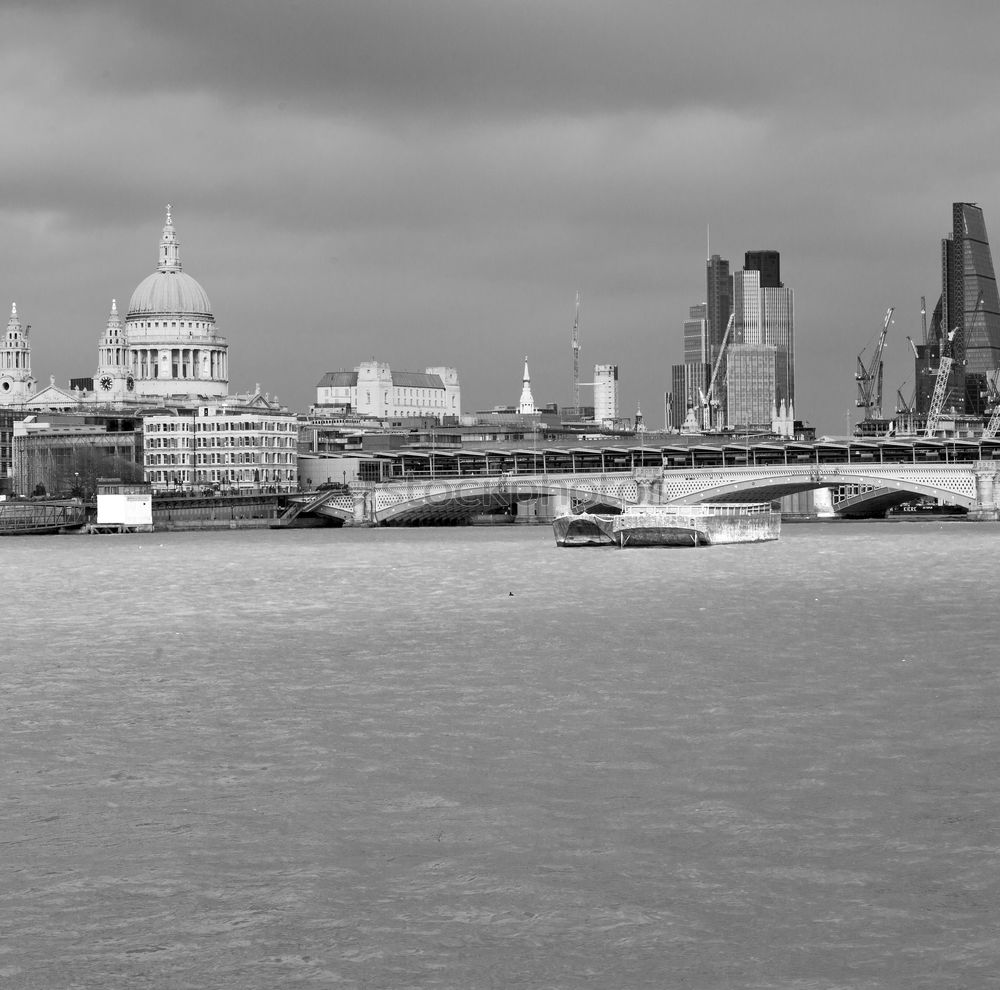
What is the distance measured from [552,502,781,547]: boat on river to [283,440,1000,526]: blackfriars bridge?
2179cm

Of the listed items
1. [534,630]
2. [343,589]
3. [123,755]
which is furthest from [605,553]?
[123,755]

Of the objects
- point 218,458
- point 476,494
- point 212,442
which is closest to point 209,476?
point 218,458

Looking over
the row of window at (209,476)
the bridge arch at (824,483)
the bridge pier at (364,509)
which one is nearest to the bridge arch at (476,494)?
the bridge pier at (364,509)

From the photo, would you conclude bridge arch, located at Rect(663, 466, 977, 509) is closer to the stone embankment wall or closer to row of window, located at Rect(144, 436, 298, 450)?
the stone embankment wall

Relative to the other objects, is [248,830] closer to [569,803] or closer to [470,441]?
[569,803]

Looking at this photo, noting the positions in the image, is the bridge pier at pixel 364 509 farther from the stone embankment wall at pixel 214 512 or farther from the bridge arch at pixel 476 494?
the stone embankment wall at pixel 214 512

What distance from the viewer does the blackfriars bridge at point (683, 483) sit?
398 ft

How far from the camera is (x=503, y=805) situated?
71.0 ft

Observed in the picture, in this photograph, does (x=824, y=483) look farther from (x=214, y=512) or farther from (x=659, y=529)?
(x=214, y=512)

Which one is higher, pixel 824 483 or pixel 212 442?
pixel 212 442

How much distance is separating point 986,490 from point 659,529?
118ft

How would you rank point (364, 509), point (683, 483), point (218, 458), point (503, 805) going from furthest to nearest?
point (218, 458) → point (364, 509) → point (683, 483) → point (503, 805)

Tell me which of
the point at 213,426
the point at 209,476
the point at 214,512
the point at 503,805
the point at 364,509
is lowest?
the point at 503,805

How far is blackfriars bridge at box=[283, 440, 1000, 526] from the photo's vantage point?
398ft
